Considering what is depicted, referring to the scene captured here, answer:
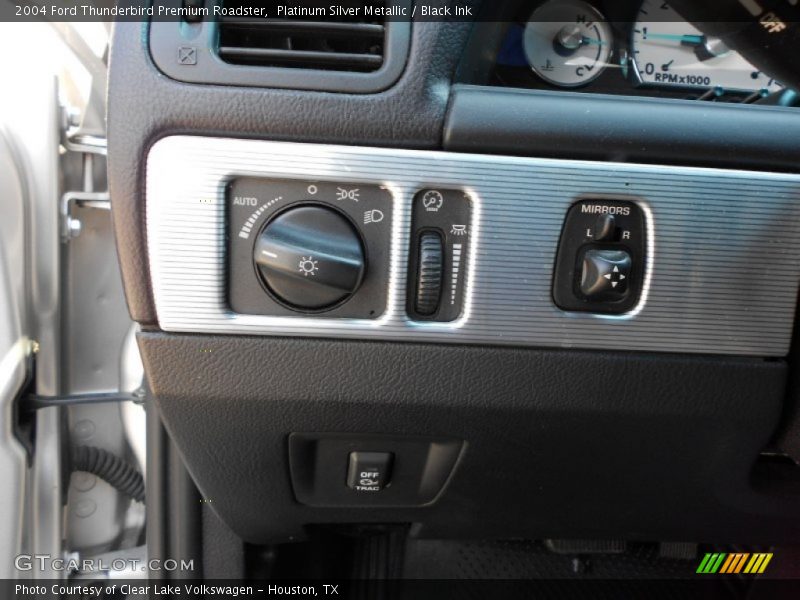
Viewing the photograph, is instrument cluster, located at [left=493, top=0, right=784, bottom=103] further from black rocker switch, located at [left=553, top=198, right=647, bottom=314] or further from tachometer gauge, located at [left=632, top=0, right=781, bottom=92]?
black rocker switch, located at [left=553, top=198, right=647, bottom=314]

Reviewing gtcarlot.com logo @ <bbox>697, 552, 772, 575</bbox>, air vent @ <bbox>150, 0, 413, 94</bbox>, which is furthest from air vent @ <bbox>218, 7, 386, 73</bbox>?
gtcarlot.com logo @ <bbox>697, 552, 772, 575</bbox>

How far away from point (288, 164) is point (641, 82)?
1.65 ft

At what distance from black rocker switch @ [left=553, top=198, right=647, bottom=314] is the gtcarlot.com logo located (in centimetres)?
79

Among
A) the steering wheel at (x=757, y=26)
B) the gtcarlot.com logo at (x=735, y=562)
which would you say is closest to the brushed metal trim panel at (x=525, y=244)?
the steering wheel at (x=757, y=26)

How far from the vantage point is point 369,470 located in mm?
738

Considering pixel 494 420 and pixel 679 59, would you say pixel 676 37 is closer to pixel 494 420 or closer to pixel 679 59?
pixel 679 59

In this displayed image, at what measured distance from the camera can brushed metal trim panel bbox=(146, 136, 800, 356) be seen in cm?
58

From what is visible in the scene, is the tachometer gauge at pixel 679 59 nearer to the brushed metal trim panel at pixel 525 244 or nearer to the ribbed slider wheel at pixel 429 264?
the brushed metal trim panel at pixel 525 244

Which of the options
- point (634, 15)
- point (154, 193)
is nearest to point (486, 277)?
point (154, 193)

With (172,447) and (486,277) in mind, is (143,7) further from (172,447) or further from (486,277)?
(172,447)

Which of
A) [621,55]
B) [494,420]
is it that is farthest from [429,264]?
[621,55]

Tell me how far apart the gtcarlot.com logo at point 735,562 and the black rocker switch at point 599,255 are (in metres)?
0.79

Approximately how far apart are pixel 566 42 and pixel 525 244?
337 mm

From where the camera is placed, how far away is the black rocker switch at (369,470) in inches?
28.7
